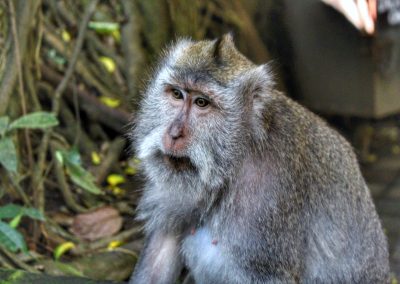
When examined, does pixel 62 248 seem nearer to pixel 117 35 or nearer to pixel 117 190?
pixel 117 190

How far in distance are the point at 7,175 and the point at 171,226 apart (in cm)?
243

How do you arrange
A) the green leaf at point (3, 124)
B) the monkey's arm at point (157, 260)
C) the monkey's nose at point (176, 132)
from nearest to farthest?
1. the monkey's nose at point (176, 132)
2. the monkey's arm at point (157, 260)
3. the green leaf at point (3, 124)

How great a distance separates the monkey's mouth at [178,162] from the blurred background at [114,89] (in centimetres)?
232

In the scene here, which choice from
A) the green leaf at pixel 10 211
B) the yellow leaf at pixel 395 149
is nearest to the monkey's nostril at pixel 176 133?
the green leaf at pixel 10 211

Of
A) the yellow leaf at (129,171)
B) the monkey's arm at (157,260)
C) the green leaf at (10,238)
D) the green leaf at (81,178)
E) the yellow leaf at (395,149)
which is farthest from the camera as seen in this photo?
the yellow leaf at (395,149)

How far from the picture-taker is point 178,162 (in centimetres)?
444

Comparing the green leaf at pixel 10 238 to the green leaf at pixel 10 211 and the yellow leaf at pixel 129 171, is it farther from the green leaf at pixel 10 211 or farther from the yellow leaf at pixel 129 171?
the yellow leaf at pixel 129 171

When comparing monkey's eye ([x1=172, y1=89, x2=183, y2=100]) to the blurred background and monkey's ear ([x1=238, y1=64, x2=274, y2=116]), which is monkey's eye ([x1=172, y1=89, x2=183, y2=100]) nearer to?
monkey's ear ([x1=238, y1=64, x2=274, y2=116])

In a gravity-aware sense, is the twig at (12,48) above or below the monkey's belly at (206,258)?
above

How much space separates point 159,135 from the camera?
4.46 metres

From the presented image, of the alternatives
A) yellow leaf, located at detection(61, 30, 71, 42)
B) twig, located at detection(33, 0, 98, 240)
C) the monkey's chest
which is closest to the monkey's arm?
the monkey's chest

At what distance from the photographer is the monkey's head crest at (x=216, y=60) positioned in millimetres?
4469

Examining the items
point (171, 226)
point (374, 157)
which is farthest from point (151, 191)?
point (374, 157)

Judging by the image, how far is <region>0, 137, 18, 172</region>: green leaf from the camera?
6.29m
